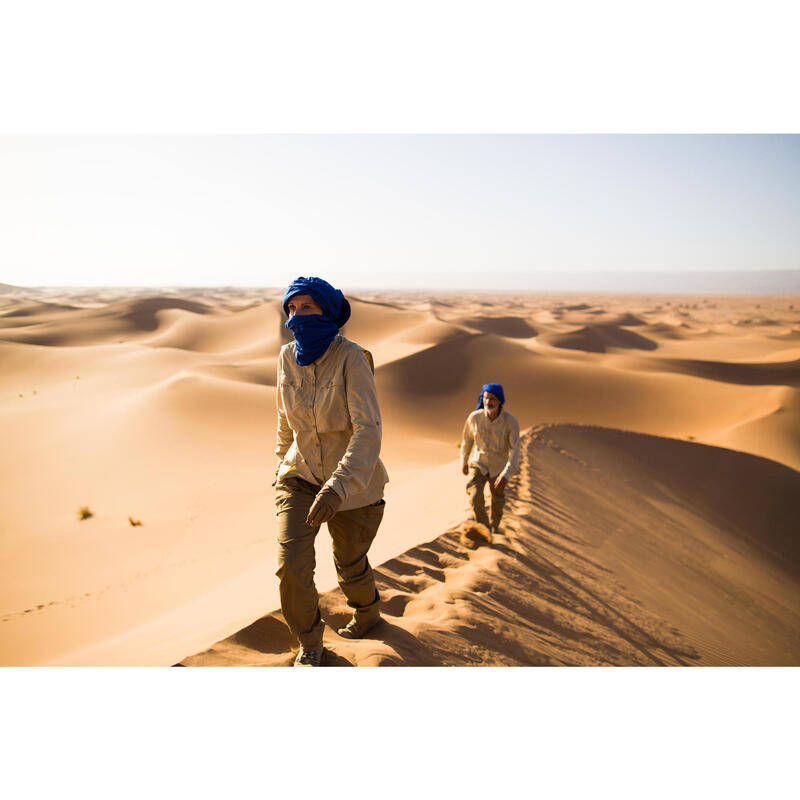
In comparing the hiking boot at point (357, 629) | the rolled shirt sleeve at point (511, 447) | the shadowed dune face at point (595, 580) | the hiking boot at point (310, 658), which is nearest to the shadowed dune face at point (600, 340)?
the shadowed dune face at point (595, 580)

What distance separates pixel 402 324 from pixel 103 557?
33889mm

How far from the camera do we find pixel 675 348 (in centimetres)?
4316

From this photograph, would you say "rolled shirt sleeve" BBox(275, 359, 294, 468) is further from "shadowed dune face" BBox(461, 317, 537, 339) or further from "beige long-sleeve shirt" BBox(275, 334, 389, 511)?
"shadowed dune face" BBox(461, 317, 537, 339)

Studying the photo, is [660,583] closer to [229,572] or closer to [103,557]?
[229,572]

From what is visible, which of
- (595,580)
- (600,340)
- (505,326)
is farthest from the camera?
(505,326)

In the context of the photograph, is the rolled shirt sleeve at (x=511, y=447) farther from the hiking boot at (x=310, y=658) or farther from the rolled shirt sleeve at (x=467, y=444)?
the hiking boot at (x=310, y=658)

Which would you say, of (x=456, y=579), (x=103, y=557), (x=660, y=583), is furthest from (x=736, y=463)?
(x=103, y=557)

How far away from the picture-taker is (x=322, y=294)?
284 cm

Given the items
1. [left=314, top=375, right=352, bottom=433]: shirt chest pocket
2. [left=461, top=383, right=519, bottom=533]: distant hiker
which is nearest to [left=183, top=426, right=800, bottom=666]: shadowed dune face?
[left=461, top=383, right=519, bottom=533]: distant hiker

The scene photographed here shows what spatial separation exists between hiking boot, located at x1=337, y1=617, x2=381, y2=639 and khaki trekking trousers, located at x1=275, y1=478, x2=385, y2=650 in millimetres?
28

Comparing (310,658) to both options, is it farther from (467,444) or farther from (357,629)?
(467,444)

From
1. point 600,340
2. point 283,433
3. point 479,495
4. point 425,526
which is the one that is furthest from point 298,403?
point 600,340

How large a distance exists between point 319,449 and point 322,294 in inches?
29.9

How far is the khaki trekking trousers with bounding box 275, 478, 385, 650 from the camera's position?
2717 millimetres
